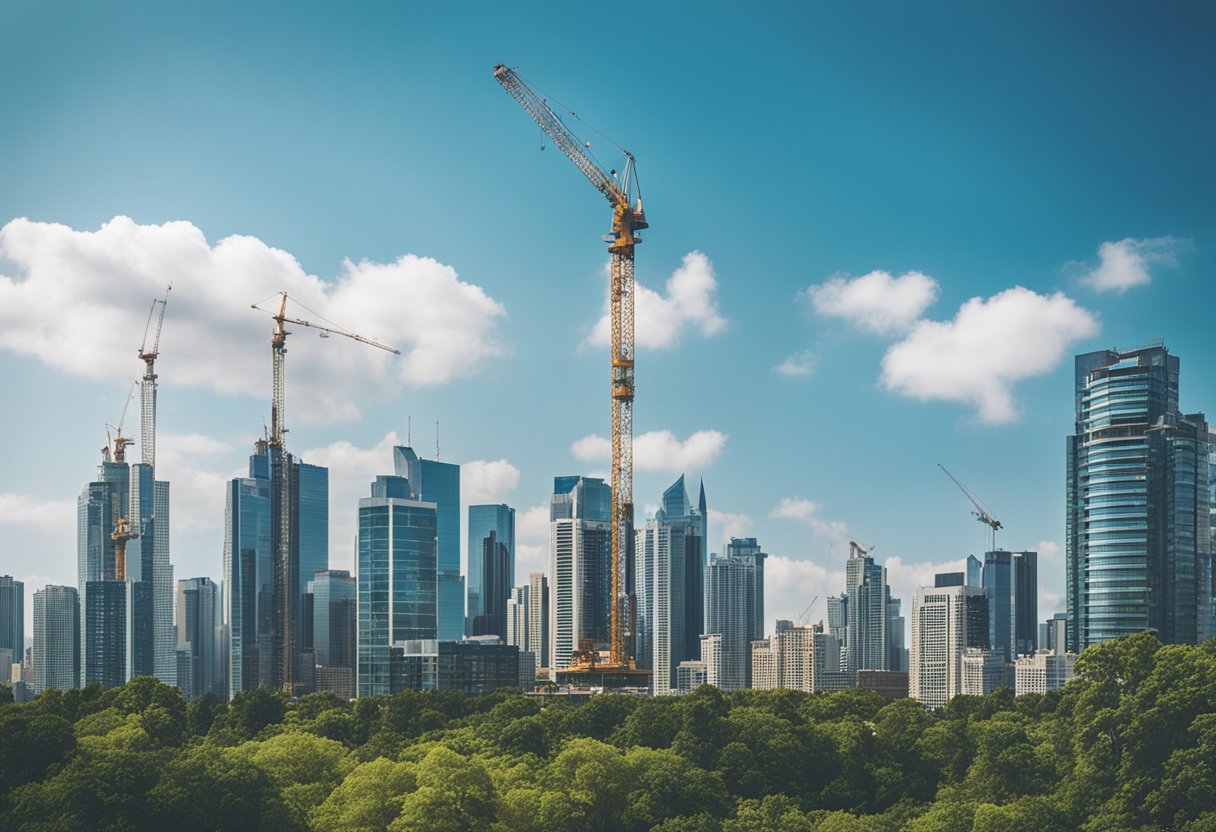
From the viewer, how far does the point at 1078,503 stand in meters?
94.2

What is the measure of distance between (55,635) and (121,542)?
579 inches

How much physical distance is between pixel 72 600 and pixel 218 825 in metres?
134

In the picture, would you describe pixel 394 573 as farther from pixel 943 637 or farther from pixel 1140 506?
pixel 943 637

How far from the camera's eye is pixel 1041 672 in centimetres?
15588

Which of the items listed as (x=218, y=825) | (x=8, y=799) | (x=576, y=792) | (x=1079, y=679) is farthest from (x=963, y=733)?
(x=8, y=799)

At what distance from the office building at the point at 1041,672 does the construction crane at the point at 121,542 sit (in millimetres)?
115115

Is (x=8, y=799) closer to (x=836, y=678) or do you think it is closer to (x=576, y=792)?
(x=576, y=792)

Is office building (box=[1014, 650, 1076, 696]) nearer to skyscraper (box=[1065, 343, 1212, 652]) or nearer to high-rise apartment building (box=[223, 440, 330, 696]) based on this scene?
skyscraper (box=[1065, 343, 1212, 652])

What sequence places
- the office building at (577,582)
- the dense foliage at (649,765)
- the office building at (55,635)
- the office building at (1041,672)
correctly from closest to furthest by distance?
1. the dense foliage at (649,765)
2. the office building at (1041,672)
3. the office building at (55,635)
4. the office building at (577,582)

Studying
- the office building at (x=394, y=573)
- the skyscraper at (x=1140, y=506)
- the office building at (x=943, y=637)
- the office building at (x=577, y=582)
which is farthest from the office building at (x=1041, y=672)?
the office building at (x=394, y=573)

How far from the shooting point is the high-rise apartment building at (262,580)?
6403 inches

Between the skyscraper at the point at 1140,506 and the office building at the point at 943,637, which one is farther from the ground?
the skyscraper at the point at 1140,506

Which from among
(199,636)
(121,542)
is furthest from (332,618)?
(121,542)

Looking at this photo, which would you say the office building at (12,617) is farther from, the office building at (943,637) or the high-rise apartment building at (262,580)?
the office building at (943,637)
